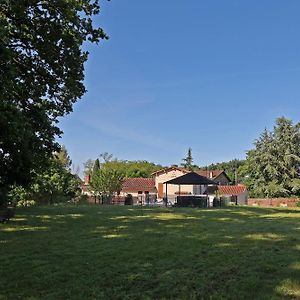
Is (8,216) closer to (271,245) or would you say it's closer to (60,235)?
(60,235)

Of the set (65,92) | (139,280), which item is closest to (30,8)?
(65,92)

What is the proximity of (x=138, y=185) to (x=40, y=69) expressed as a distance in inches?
2534

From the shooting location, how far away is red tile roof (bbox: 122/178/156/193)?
77.6 meters

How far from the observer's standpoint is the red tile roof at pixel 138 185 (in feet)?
254

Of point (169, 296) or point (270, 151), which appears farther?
point (270, 151)

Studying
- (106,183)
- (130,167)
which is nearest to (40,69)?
(106,183)


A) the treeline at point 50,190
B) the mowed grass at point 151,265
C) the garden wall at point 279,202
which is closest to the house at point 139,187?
the garden wall at point 279,202

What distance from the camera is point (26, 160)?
15.3 meters

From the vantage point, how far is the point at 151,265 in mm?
8445

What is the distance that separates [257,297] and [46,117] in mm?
11321

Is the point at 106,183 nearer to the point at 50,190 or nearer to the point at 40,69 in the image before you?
the point at 50,190

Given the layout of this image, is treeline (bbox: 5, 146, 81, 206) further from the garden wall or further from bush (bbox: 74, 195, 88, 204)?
the garden wall

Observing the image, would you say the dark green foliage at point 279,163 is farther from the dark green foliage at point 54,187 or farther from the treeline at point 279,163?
the dark green foliage at point 54,187

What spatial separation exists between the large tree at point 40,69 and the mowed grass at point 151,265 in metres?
3.01
